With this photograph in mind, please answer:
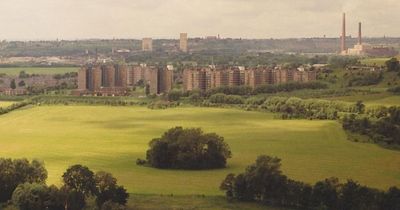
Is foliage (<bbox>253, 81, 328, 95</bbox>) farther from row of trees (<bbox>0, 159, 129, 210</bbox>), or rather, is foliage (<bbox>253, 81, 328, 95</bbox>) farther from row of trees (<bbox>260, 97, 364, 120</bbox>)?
row of trees (<bbox>0, 159, 129, 210</bbox>)

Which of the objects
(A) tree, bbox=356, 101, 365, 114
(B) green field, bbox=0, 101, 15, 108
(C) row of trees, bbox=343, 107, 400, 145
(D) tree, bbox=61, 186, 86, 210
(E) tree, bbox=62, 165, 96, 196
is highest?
(A) tree, bbox=356, 101, 365, 114

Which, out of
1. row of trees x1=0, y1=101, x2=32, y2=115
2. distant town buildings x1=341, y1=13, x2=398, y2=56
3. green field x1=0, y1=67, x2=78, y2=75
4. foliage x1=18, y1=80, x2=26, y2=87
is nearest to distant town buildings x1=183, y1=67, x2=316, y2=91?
row of trees x1=0, y1=101, x2=32, y2=115

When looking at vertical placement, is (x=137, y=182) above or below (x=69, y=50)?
below

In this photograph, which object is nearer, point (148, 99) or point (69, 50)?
point (148, 99)

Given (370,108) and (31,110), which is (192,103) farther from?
(370,108)

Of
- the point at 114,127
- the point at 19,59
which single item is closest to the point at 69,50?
the point at 19,59

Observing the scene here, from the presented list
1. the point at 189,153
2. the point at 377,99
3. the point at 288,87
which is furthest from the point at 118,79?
the point at 189,153

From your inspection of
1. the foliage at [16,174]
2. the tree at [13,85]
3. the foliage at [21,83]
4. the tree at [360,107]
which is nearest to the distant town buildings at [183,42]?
the foliage at [21,83]

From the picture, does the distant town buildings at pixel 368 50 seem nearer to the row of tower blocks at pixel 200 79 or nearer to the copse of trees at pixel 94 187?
the row of tower blocks at pixel 200 79
